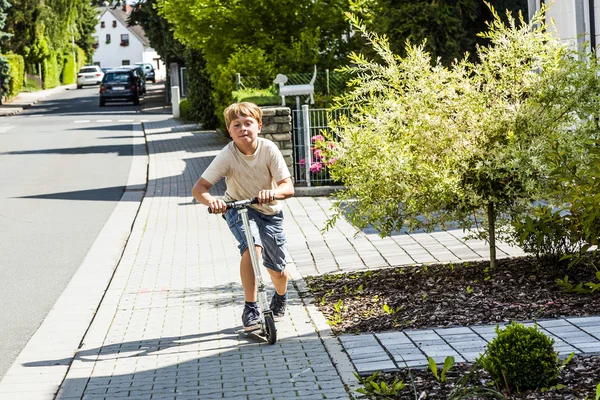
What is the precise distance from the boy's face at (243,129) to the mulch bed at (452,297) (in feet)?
4.44

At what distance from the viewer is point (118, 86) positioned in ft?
170

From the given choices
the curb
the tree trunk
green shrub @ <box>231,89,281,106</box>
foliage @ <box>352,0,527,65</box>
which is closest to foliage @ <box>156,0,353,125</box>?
green shrub @ <box>231,89,281,106</box>

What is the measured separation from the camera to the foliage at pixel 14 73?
59.5 meters

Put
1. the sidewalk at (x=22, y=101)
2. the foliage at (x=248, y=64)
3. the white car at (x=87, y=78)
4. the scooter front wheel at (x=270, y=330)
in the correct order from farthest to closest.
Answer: the white car at (x=87, y=78) < the sidewalk at (x=22, y=101) < the foliage at (x=248, y=64) < the scooter front wheel at (x=270, y=330)

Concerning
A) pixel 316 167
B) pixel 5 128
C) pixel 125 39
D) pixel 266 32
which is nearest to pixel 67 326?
pixel 316 167

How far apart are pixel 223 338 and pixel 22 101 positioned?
181 ft

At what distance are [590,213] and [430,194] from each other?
1364 millimetres

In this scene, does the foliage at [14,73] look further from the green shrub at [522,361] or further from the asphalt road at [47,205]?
the green shrub at [522,361]

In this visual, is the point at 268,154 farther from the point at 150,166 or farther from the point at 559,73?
the point at 150,166

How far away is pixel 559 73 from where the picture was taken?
25.1 ft

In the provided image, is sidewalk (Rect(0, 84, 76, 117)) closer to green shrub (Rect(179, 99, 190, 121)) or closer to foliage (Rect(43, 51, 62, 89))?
foliage (Rect(43, 51, 62, 89))

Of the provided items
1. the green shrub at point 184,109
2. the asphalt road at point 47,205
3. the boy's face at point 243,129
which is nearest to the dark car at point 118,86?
the green shrub at point 184,109

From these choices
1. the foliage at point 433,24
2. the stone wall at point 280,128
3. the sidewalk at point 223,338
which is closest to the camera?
the sidewalk at point 223,338

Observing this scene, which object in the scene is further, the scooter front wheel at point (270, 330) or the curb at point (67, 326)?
the scooter front wheel at point (270, 330)
